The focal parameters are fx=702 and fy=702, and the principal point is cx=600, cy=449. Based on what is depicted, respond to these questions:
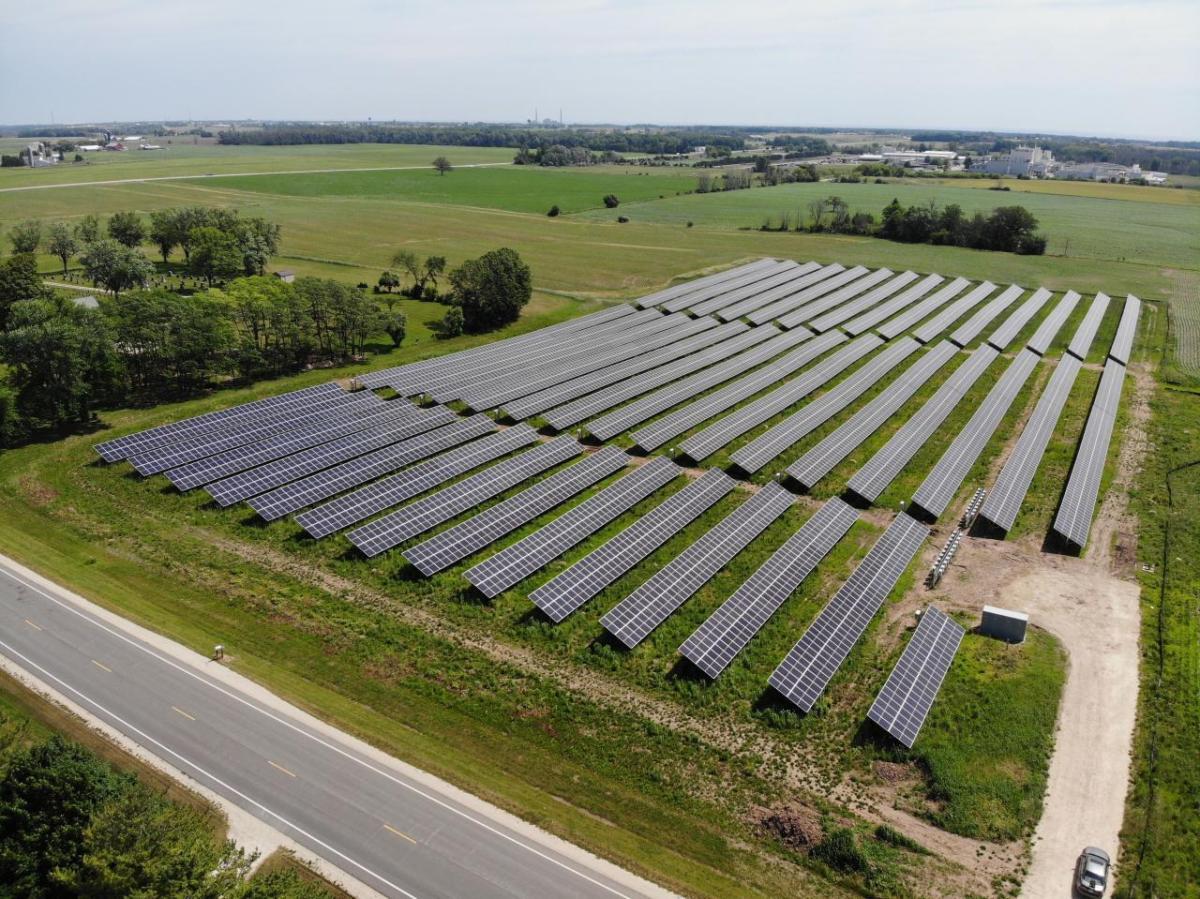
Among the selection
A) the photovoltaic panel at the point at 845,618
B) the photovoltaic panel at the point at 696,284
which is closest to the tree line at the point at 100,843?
the photovoltaic panel at the point at 845,618

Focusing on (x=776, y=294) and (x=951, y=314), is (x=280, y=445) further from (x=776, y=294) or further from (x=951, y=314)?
(x=951, y=314)

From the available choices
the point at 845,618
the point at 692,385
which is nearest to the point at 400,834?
the point at 845,618

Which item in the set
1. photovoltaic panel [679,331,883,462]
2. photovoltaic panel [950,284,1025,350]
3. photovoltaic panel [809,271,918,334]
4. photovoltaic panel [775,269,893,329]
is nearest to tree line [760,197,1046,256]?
photovoltaic panel [950,284,1025,350]

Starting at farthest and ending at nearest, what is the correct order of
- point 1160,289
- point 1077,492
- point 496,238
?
point 496,238, point 1160,289, point 1077,492

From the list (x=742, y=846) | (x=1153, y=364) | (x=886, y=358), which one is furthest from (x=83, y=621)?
(x=1153, y=364)

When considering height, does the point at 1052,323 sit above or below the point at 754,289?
below

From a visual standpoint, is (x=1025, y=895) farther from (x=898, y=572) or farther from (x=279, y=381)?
(x=279, y=381)
